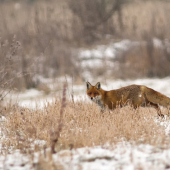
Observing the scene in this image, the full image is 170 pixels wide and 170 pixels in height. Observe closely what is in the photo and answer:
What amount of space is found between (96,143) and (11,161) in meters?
1.32

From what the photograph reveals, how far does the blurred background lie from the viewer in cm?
1561

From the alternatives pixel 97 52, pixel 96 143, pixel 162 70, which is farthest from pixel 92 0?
pixel 96 143

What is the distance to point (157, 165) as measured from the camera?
3525 millimetres

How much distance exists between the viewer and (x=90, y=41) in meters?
20.4

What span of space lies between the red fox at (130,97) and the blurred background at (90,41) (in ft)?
19.8

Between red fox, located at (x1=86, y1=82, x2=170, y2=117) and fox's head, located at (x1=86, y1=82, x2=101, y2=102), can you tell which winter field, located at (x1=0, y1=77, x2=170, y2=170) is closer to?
red fox, located at (x1=86, y1=82, x2=170, y2=117)

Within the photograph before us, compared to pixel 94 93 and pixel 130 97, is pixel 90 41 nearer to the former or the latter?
pixel 94 93

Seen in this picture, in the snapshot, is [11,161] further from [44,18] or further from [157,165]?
[44,18]

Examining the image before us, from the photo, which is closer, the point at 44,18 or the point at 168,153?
the point at 168,153

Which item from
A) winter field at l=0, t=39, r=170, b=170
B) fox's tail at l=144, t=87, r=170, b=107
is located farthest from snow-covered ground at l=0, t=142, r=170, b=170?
fox's tail at l=144, t=87, r=170, b=107

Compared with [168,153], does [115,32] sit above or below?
above

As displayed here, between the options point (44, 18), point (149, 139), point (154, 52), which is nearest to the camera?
point (149, 139)

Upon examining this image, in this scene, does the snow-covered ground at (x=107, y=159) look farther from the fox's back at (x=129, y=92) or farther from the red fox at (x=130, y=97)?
the fox's back at (x=129, y=92)

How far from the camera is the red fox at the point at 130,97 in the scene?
6.49 meters
